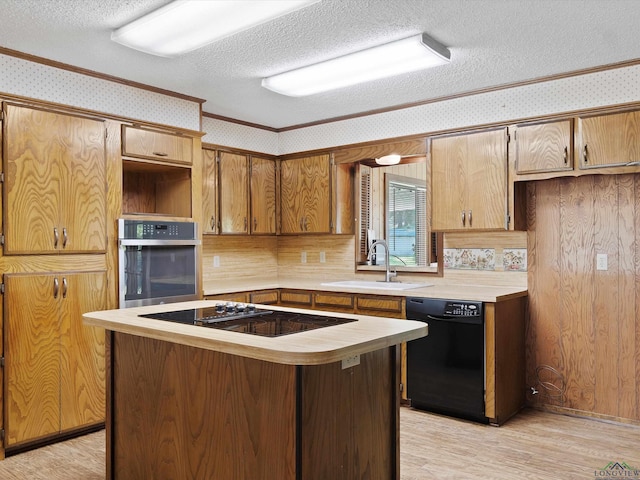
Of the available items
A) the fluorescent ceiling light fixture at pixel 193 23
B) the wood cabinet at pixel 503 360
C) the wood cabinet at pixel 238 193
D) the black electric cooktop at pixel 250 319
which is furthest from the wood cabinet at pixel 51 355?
the wood cabinet at pixel 503 360

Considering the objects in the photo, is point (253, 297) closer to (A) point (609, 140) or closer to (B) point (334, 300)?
(B) point (334, 300)

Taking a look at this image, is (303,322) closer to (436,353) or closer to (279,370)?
(279,370)

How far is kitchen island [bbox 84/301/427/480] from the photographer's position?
6.27ft

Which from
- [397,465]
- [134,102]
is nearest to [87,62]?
[134,102]

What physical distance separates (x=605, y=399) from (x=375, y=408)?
92.9 inches

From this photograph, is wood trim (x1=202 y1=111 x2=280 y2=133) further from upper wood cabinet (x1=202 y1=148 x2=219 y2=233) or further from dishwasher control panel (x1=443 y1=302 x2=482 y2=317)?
dishwasher control panel (x1=443 y1=302 x2=482 y2=317)

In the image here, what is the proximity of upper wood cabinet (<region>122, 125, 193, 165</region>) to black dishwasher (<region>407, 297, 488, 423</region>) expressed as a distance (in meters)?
2.07

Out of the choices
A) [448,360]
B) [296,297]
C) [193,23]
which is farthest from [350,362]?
[296,297]

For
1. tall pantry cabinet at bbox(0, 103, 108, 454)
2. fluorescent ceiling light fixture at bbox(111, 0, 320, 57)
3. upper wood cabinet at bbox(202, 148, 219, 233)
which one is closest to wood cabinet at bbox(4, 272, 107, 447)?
tall pantry cabinet at bbox(0, 103, 108, 454)

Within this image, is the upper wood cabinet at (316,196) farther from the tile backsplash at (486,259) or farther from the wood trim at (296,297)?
the tile backsplash at (486,259)

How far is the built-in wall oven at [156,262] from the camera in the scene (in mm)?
3713

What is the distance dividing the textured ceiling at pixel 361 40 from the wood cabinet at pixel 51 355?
1428 mm

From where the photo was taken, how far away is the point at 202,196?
456cm

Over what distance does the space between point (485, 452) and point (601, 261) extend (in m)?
1.61
